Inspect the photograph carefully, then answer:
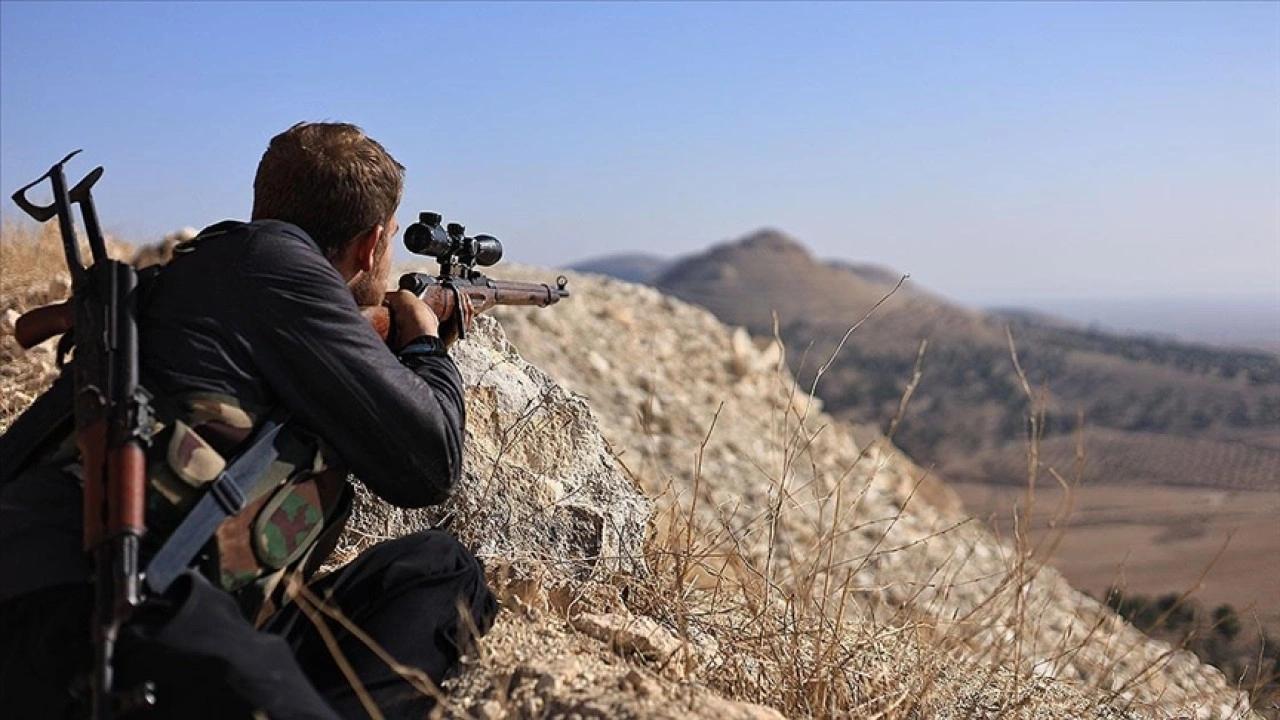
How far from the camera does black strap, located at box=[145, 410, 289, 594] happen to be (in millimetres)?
1909

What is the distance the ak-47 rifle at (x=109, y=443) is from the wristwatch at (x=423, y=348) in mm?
600

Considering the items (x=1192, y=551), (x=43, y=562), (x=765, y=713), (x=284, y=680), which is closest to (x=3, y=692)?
(x=43, y=562)

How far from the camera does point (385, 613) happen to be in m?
2.39

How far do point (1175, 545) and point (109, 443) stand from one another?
32.4 ft

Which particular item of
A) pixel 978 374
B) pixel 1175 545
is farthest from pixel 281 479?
pixel 978 374

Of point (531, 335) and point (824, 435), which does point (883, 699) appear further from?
point (824, 435)

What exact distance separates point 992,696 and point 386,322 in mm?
1954

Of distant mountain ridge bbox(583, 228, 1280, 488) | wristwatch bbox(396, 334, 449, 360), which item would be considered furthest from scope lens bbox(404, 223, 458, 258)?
distant mountain ridge bbox(583, 228, 1280, 488)

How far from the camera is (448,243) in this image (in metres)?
3.22

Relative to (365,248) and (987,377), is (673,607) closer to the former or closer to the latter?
Result: (365,248)

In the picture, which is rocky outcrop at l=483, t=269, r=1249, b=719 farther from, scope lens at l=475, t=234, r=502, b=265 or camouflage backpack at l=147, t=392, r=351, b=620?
camouflage backpack at l=147, t=392, r=351, b=620

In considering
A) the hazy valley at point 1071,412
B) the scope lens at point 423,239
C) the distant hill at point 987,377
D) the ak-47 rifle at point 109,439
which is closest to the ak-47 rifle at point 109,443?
the ak-47 rifle at point 109,439

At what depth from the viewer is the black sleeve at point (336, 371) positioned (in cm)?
215

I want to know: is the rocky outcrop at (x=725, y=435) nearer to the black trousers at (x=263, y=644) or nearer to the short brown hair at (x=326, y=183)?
the black trousers at (x=263, y=644)
